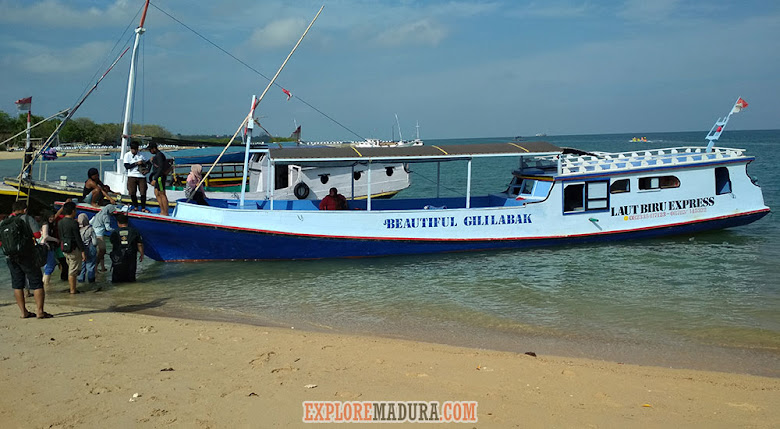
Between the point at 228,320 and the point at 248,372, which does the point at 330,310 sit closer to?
→ the point at 228,320

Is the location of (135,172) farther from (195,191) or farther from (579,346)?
(579,346)

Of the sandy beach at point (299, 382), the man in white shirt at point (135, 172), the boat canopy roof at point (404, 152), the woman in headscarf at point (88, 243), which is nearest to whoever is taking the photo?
the sandy beach at point (299, 382)

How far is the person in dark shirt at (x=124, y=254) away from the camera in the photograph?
11727 mm

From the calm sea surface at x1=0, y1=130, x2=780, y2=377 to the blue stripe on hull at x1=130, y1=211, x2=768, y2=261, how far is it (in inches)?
9.6

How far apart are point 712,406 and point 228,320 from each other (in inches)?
263

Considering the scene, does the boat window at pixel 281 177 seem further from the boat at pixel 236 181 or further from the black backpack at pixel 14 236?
the black backpack at pixel 14 236

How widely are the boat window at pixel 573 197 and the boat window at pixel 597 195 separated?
149mm

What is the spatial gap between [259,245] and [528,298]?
20.0 feet

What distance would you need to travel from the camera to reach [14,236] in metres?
8.15

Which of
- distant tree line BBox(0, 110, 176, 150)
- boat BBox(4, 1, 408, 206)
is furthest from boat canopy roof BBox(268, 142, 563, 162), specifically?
distant tree line BBox(0, 110, 176, 150)

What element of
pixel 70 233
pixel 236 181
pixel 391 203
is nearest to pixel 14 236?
pixel 70 233

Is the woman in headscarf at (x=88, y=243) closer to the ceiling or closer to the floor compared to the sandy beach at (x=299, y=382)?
closer to the ceiling

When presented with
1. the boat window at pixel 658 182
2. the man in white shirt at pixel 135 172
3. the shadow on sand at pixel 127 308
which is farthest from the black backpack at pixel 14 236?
the boat window at pixel 658 182

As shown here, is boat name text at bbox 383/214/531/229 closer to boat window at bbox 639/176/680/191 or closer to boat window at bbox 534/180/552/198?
boat window at bbox 534/180/552/198
